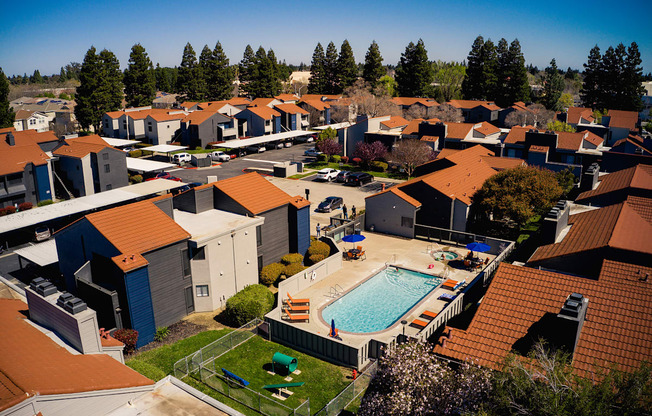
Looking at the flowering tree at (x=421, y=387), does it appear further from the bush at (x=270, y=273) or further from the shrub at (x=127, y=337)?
the bush at (x=270, y=273)

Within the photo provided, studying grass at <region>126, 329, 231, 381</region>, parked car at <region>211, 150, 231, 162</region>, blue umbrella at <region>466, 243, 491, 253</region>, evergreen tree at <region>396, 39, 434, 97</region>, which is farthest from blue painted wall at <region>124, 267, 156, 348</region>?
evergreen tree at <region>396, 39, 434, 97</region>

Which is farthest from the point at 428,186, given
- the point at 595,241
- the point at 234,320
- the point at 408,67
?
the point at 408,67

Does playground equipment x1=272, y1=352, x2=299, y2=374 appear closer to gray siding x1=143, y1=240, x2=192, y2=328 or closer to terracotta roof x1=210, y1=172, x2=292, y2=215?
gray siding x1=143, y1=240, x2=192, y2=328

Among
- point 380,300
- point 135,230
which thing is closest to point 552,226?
point 380,300

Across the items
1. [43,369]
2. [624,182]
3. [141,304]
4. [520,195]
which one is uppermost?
[624,182]

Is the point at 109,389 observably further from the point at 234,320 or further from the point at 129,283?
Result: the point at 234,320

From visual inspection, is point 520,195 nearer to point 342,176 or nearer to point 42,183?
point 342,176

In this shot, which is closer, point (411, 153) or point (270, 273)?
point (270, 273)
